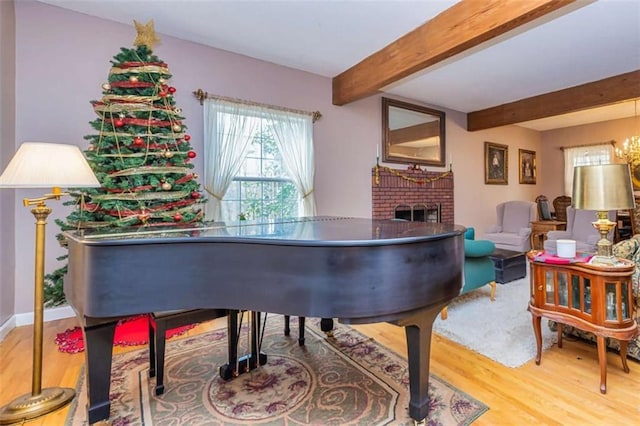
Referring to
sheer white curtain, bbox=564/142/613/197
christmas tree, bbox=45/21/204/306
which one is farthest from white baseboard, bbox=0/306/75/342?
sheer white curtain, bbox=564/142/613/197

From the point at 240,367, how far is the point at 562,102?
5677mm

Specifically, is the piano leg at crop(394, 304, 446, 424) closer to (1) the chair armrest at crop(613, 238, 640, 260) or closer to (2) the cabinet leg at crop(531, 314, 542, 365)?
(2) the cabinet leg at crop(531, 314, 542, 365)

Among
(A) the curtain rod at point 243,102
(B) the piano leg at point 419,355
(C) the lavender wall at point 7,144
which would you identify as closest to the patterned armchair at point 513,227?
(A) the curtain rod at point 243,102

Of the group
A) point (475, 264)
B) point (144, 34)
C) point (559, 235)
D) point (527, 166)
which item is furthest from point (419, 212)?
point (144, 34)

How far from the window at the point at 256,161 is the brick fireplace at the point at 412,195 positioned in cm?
130

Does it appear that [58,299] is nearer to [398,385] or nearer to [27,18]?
[27,18]

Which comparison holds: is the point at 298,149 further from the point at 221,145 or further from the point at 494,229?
the point at 494,229

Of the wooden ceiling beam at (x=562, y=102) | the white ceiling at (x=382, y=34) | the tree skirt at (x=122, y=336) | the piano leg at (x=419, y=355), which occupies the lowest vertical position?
the tree skirt at (x=122, y=336)

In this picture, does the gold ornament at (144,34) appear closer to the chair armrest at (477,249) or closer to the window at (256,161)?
the window at (256,161)

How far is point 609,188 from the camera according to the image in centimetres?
183

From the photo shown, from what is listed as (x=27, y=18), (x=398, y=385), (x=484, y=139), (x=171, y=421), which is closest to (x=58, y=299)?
(x=171, y=421)

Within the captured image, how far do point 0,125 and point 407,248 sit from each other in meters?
3.18

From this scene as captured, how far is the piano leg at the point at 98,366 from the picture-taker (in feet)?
4.64

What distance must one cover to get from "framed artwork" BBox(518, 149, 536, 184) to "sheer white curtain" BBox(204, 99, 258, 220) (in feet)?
21.4
